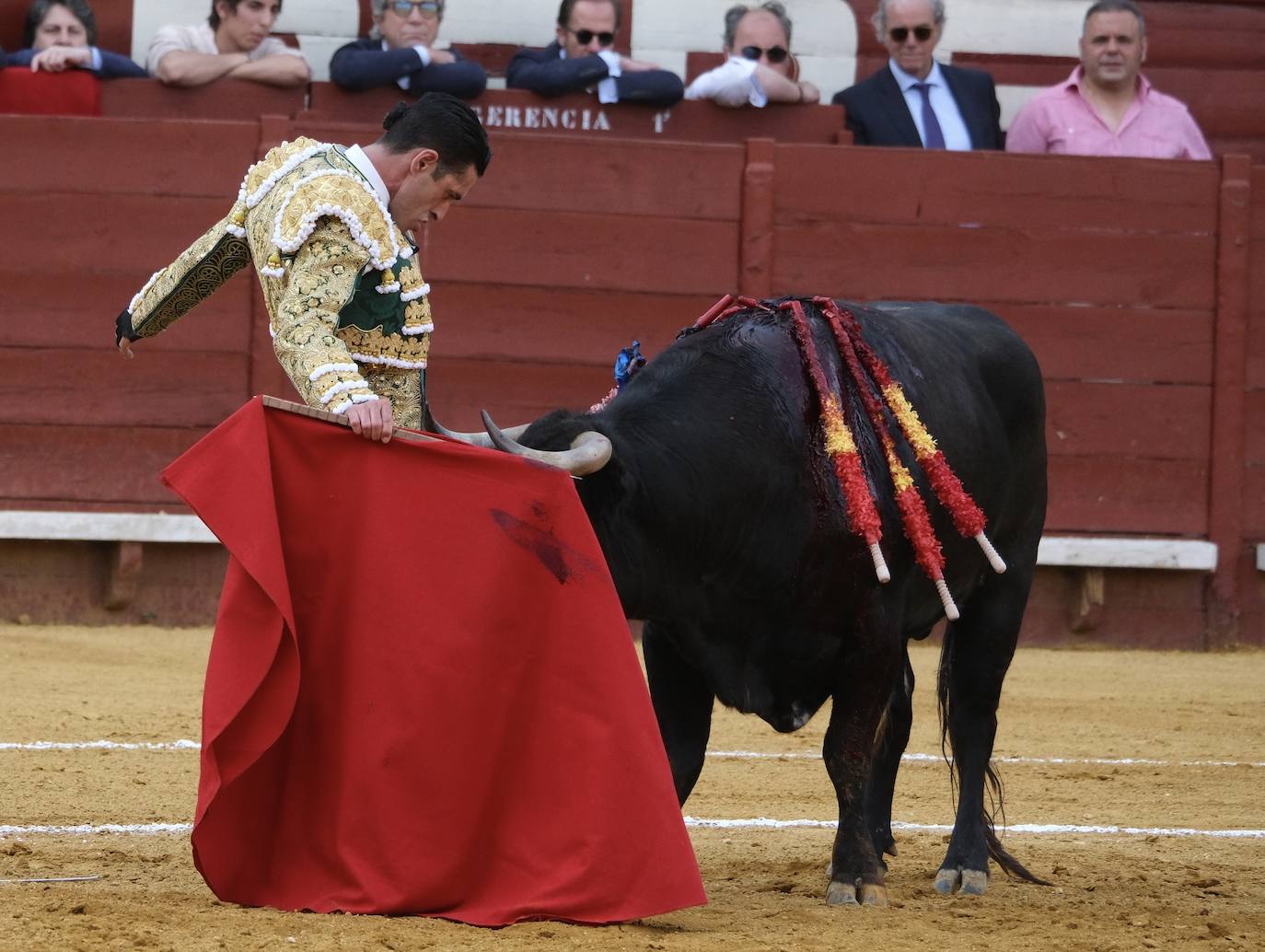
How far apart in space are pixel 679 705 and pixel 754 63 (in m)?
3.91

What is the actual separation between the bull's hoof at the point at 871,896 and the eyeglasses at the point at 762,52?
14.4 feet

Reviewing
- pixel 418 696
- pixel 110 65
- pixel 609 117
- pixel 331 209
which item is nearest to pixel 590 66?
pixel 609 117

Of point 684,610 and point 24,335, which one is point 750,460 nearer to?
point 684,610

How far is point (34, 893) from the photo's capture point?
3004 mm

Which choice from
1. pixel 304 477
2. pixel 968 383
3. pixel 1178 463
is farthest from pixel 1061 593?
pixel 304 477

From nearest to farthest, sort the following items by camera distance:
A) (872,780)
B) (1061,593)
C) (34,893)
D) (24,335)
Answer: (34,893)
(872,780)
(24,335)
(1061,593)

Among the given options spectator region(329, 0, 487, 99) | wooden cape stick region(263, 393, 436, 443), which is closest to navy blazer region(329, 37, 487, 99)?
spectator region(329, 0, 487, 99)

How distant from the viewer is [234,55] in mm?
6949

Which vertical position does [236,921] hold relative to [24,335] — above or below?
below

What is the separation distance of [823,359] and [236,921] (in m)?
1.50

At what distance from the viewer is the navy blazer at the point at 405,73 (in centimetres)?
669

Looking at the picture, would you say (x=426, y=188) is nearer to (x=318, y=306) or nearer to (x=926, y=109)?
(x=318, y=306)

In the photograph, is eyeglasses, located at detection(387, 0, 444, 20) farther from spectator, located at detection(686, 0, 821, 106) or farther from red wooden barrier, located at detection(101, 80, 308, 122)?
spectator, located at detection(686, 0, 821, 106)

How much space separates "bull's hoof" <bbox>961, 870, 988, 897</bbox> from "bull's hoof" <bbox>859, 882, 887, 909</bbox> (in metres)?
0.30
